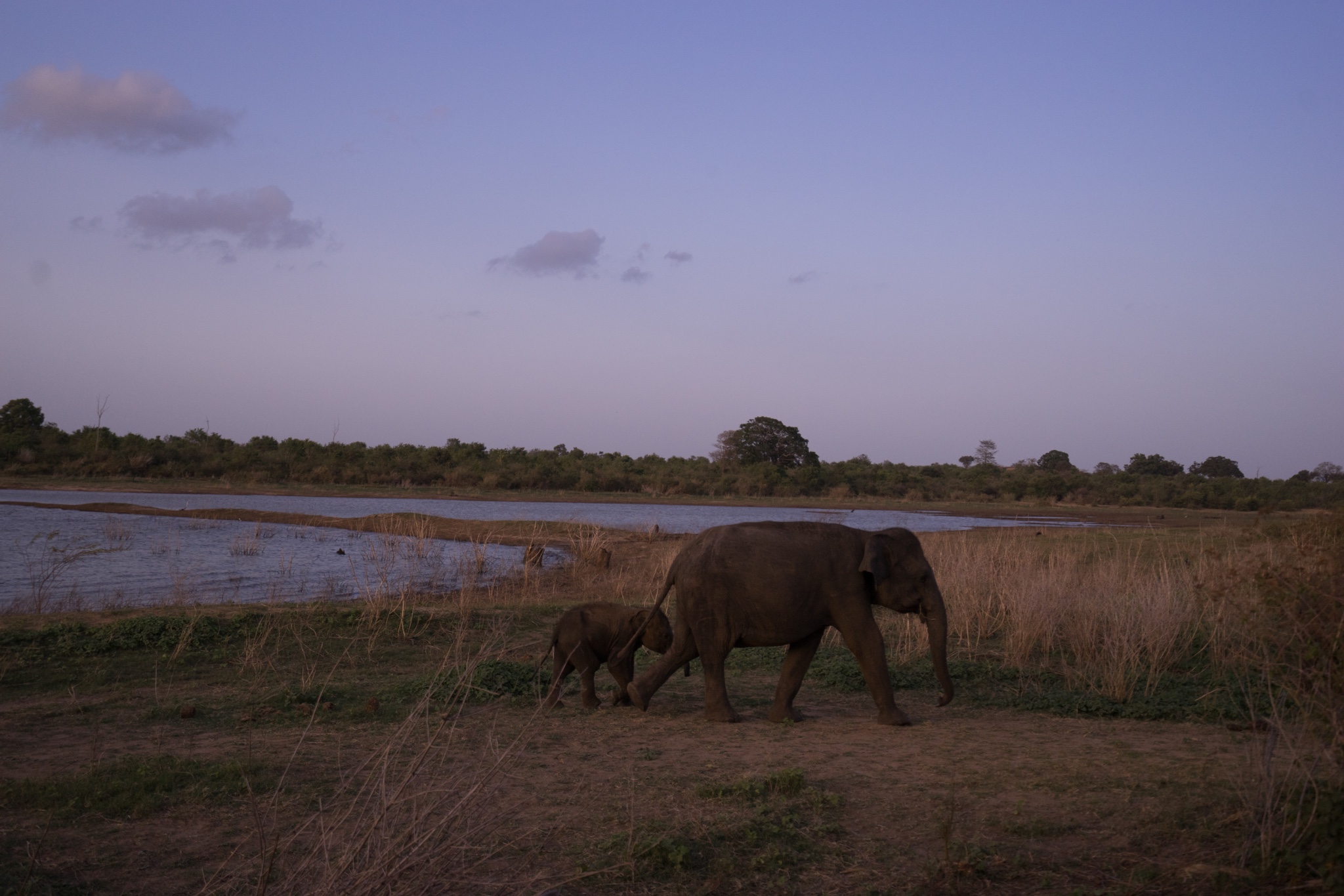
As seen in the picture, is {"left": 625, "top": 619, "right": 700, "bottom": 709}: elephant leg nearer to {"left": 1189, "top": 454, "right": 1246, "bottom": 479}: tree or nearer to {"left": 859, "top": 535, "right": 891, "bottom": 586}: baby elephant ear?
{"left": 859, "top": 535, "right": 891, "bottom": 586}: baby elephant ear

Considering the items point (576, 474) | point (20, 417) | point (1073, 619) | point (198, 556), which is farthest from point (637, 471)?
point (1073, 619)

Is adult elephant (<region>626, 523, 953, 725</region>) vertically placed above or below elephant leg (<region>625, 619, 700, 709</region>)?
above

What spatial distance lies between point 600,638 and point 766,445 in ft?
223

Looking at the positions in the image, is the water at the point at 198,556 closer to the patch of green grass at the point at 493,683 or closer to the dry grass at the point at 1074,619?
the dry grass at the point at 1074,619

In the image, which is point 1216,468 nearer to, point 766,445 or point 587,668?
point 766,445

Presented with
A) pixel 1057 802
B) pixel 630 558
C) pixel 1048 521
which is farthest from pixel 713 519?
pixel 1057 802

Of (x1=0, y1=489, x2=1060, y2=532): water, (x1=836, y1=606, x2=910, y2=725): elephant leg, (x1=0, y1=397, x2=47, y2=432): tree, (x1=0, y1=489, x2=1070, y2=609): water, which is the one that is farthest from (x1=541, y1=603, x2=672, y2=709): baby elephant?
(x1=0, y1=397, x2=47, y2=432): tree

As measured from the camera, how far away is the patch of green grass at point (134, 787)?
16.9 feet

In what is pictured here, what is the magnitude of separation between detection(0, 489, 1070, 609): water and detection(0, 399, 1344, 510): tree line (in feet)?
48.5

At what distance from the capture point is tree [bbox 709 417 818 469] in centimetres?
7544

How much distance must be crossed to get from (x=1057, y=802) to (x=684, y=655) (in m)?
3.34

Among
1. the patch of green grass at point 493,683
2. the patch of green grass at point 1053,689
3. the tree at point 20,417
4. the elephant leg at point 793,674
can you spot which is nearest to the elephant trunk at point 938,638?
the elephant leg at point 793,674

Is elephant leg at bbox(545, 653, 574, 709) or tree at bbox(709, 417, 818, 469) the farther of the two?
tree at bbox(709, 417, 818, 469)

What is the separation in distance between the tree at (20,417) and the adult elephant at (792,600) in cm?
6070
